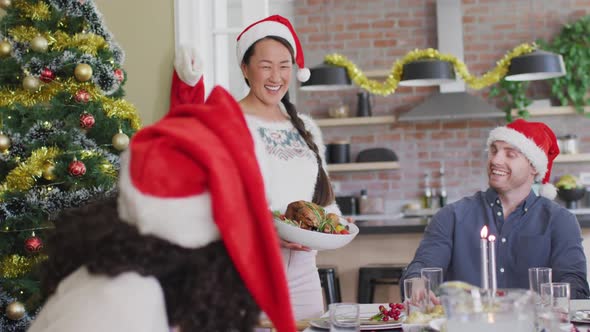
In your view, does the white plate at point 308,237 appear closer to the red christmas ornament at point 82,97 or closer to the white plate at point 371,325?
the white plate at point 371,325

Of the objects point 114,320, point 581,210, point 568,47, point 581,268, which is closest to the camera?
point 114,320

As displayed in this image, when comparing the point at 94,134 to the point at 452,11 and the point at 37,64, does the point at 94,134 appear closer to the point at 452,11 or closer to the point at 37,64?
the point at 37,64

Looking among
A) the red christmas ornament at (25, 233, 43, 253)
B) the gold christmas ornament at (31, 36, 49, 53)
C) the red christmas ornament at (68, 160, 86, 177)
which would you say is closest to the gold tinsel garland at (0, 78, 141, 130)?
the gold christmas ornament at (31, 36, 49, 53)

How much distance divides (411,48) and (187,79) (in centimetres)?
376

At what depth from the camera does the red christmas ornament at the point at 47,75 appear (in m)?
2.62

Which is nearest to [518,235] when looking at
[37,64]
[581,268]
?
[581,268]

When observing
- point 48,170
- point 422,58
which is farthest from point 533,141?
point 422,58

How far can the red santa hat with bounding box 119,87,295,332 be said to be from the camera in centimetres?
99

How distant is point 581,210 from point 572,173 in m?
0.68

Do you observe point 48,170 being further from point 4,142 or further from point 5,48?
point 5,48

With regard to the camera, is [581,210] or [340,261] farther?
[581,210]

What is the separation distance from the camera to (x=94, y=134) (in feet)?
8.89

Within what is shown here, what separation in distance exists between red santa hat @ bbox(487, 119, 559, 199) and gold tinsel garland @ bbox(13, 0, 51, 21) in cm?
166

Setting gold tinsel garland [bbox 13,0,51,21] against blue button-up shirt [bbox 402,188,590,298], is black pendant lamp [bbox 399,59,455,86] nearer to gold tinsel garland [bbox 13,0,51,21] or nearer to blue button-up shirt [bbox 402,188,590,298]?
blue button-up shirt [bbox 402,188,590,298]
